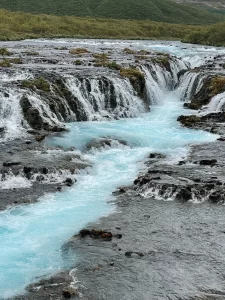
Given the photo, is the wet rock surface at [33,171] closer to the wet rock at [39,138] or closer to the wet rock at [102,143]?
the wet rock at [39,138]

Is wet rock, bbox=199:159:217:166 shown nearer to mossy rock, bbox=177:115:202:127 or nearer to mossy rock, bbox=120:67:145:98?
mossy rock, bbox=177:115:202:127

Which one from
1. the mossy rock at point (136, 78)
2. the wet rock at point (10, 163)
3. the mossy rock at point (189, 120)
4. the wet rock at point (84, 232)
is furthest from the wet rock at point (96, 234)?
the mossy rock at point (136, 78)

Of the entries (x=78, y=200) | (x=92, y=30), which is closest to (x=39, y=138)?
(x=78, y=200)

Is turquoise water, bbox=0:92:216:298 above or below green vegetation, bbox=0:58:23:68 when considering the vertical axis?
below

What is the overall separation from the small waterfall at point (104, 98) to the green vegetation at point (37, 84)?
2.27 m

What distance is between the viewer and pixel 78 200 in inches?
Result: 988

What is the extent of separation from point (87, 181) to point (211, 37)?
83329 mm

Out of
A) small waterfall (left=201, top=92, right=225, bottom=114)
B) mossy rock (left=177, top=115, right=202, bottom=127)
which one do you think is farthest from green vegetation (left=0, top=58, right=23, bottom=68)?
small waterfall (left=201, top=92, right=225, bottom=114)

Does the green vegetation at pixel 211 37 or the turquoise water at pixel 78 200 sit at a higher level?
the green vegetation at pixel 211 37

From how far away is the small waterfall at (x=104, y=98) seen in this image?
142 ft

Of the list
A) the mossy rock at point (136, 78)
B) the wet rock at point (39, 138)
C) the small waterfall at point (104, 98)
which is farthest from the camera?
the mossy rock at point (136, 78)

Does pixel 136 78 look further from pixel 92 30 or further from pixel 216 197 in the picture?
pixel 92 30

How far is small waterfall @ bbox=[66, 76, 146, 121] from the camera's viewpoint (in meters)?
43.3

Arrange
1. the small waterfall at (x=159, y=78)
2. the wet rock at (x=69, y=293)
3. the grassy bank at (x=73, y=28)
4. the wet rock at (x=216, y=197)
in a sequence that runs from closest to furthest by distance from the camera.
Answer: the wet rock at (x=69, y=293) → the wet rock at (x=216, y=197) → the small waterfall at (x=159, y=78) → the grassy bank at (x=73, y=28)
